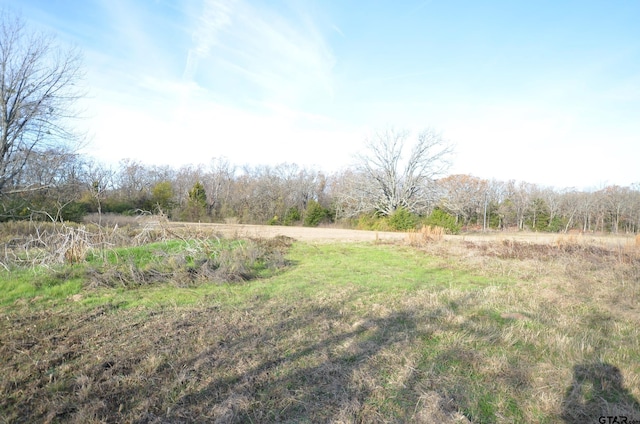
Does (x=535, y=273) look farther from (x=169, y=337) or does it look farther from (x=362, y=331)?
(x=169, y=337)

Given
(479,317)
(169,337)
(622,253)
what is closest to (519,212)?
(622,253)

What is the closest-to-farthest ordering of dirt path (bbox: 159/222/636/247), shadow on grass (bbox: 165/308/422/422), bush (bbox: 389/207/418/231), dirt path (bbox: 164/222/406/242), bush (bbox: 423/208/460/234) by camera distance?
shadow on grass (bbox: 165/308/422/422)
dirt path (bbox: 159/222/636/247)
dirt path (bbox: 164/222/406/242)
bush (bbox: 423/208/460/234)
bush (bbox: 389/207/418/231)

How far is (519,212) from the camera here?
44.5 m

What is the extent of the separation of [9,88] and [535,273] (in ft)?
70.0

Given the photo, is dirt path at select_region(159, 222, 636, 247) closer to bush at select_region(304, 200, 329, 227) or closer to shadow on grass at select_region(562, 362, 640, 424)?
shadow on grass at select_region(562, 362, 640, 424)

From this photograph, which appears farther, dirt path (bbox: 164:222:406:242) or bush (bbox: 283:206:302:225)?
bush (bbox: 283:206:302:225)

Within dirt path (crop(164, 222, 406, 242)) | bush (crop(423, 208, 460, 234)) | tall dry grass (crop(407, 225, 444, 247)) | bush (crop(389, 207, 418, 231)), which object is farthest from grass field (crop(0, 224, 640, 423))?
bush (crop(389, 207, 418, 231))

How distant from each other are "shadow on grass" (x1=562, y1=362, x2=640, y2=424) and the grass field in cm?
2

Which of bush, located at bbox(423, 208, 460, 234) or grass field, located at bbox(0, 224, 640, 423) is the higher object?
bush, located at bbox(423, 208, 460, 234)

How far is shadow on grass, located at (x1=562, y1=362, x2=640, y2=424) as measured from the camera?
2.82 metres

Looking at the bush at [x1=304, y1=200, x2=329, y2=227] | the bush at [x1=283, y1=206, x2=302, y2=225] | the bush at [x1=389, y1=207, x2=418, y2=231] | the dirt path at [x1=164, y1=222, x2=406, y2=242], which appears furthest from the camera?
the bush at [x1=283, y1=206, x2=302, y2=225]

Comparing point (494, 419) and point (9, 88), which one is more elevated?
point (9, 88)

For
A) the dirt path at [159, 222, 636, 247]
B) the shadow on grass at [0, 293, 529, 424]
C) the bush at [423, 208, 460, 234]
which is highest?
the bush at [423, 208, 460, 234]

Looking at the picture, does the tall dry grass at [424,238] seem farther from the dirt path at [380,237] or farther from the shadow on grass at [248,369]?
the shadow on grass at [248,369]
